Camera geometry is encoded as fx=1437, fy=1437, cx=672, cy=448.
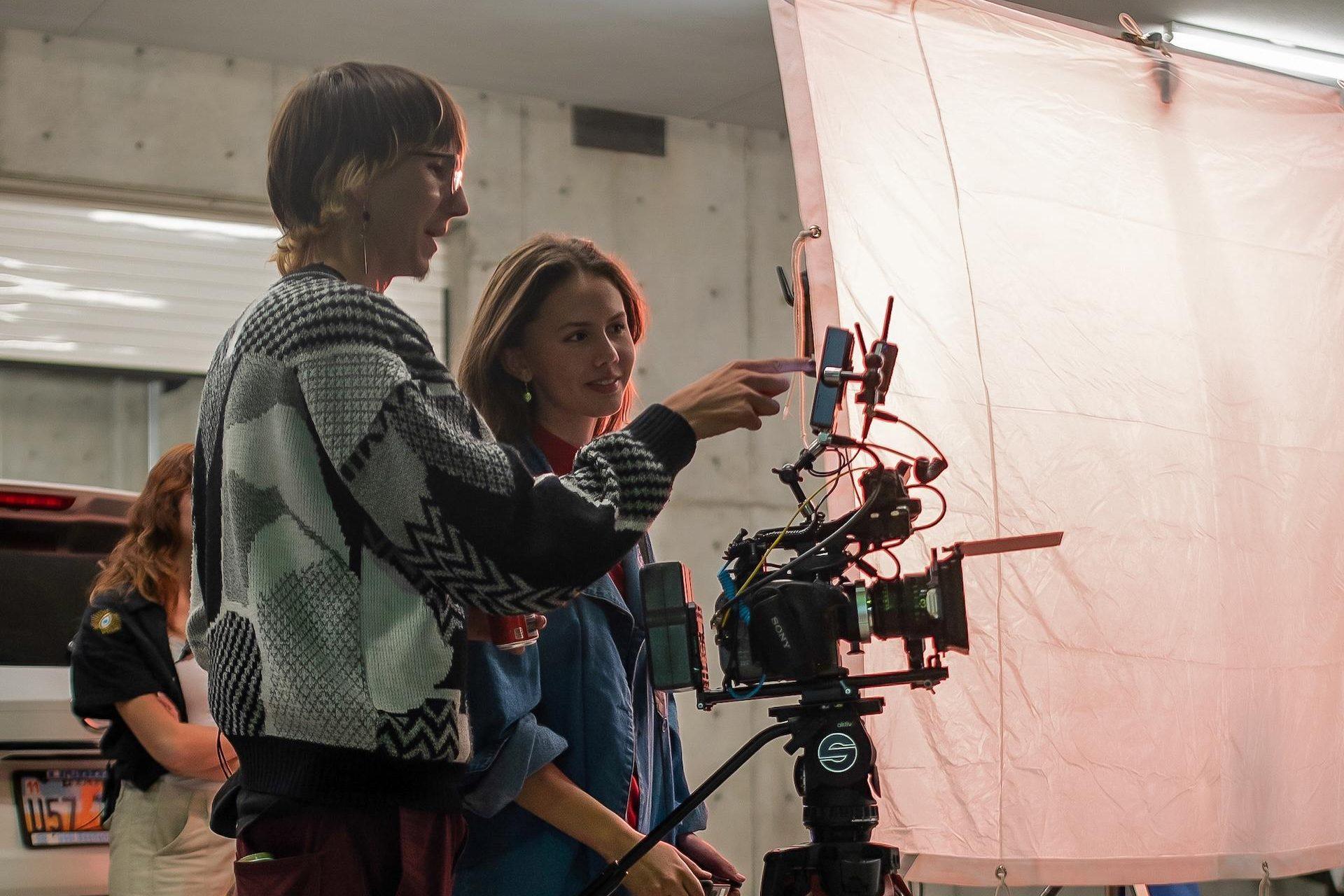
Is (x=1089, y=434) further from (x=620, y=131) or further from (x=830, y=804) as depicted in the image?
(x=620, y=131)

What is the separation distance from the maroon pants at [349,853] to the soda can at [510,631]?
16cm

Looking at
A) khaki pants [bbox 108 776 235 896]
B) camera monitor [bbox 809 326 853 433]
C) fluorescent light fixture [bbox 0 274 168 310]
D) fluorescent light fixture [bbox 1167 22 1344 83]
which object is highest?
fluorescent light fixture [bbox 1167 22 1344 83]

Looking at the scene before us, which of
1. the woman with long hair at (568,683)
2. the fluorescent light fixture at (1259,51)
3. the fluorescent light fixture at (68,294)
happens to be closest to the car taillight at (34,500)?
the woman with long hair at (568,683)

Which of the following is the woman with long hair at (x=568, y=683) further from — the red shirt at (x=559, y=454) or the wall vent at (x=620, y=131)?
the wall vent at (x=620, y=131)

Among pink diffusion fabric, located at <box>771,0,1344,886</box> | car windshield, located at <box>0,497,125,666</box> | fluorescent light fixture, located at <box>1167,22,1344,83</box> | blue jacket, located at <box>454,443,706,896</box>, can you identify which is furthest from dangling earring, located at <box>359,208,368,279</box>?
fluorescent light fixture, located at <box>1167,22,1344,83</box>

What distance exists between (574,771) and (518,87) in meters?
4.01

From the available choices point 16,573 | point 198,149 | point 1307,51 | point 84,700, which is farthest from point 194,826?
point 1307,51

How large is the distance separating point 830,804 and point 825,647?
0.56ft

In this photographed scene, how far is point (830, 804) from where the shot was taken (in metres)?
1.55

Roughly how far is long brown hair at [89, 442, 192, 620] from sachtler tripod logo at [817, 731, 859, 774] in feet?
6.03

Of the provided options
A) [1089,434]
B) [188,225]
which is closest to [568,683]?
[1089,434]

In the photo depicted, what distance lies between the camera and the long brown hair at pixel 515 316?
1921mm

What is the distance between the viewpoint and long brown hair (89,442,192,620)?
2973 mm

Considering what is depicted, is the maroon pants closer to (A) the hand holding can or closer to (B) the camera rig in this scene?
(A) the hand holding can
